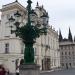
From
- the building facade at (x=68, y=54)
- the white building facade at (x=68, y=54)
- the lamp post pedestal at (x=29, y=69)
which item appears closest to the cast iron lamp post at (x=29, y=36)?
the lamp post pedestal at (x=29, y=69)

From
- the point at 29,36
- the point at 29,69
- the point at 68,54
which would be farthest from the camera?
the point at 68,54

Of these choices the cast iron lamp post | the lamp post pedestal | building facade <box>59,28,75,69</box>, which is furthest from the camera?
building facade <box>59,28,75,69</box>

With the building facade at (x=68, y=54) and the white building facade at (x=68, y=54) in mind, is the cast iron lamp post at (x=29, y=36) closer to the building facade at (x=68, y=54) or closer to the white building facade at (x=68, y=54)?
the building facade at (x=68, y=54)

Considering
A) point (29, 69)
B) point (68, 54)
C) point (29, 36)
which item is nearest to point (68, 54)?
point (68, 54)

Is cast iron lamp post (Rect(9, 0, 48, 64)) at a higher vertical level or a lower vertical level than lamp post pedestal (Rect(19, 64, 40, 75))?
higher

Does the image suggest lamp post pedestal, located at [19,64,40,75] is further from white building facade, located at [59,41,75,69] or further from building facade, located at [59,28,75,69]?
white building facade, located at [59,41,75,69]

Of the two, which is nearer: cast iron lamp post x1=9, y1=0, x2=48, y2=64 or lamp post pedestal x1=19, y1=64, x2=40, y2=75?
lamp post pedestal x1=19, y1=64, x2=40, y2=75

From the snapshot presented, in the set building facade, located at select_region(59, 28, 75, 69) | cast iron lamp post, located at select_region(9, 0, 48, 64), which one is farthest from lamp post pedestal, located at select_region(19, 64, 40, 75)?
building facade, located at select_region(59, 28, 75, 69)

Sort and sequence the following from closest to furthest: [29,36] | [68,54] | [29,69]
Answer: [29,69] → [29,36] → [68,54]

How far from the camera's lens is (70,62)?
12069cm

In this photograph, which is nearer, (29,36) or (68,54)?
(29,36)

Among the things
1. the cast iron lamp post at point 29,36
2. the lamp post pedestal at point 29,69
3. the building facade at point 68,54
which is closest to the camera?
the lamp post pedestal at point 29,69

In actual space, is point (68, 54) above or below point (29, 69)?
above

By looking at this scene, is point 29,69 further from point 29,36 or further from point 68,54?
point 68,54
